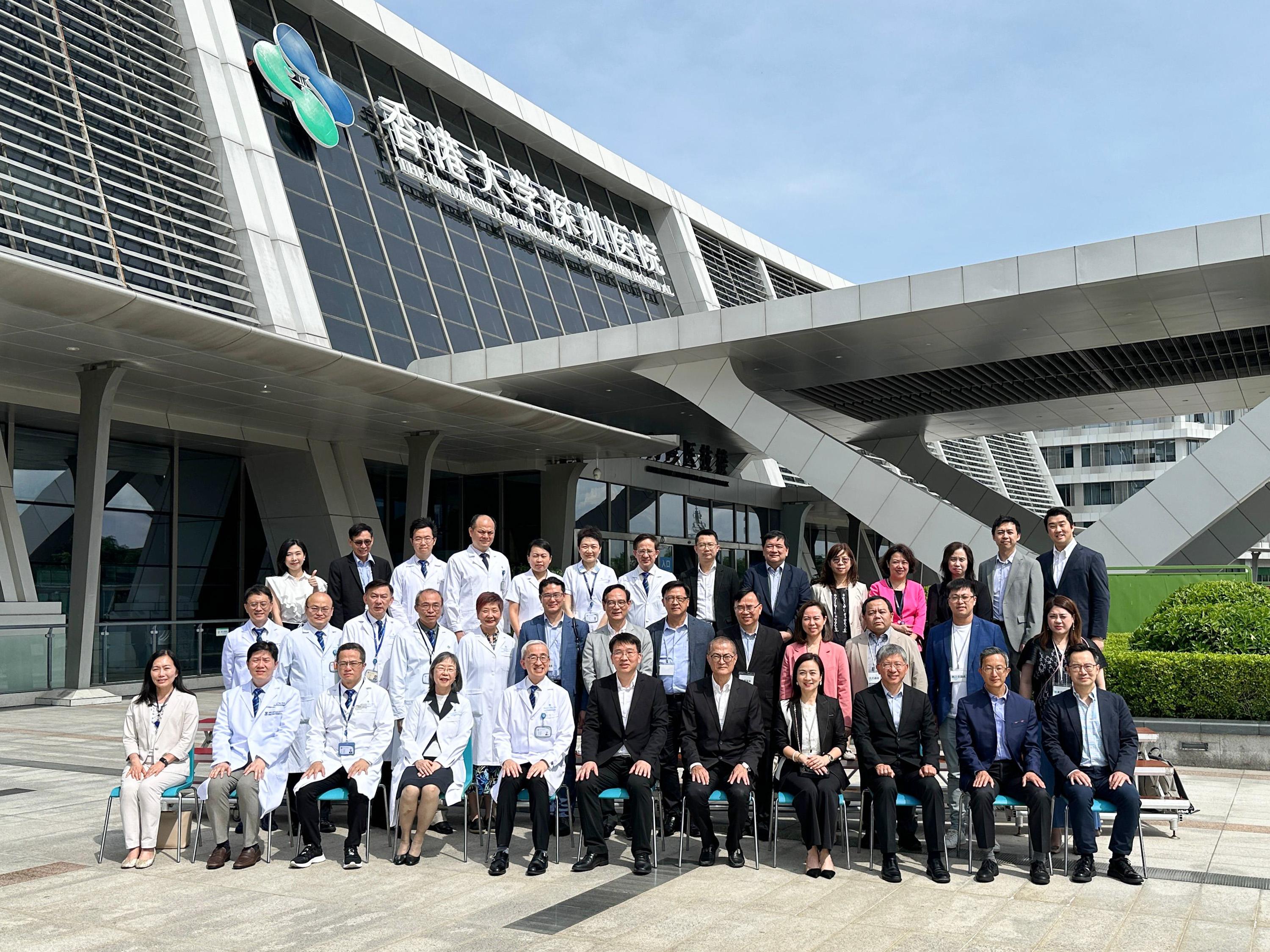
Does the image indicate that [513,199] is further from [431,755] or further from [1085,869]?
[1085,869]

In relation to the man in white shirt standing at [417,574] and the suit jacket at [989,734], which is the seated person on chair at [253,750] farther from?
the suit jacket at [989,734]

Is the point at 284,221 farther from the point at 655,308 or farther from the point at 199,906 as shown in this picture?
the point at 199,906

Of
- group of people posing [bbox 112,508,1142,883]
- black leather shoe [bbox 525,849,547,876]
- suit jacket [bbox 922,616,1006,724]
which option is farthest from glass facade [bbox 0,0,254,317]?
suit jacket [bbox 922,616,1006,724]

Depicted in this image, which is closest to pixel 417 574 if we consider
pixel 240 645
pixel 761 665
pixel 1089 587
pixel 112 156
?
pixel 240 645

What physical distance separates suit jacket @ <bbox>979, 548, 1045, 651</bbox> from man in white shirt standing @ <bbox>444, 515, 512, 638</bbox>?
4.08 metres

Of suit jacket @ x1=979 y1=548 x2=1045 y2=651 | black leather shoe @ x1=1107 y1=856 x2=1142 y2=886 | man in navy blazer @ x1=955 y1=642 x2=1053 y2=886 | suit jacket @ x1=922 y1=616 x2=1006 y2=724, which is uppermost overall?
suit jacket @ x1=979 y1=548 x2=1045 y2=651

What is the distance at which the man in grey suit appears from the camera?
8602 mm

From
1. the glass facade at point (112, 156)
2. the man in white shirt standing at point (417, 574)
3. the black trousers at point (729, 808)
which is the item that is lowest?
the black trousers at point (729, 808)

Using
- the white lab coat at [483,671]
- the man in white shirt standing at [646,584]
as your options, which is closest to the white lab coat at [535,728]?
the white lab coat at [483,671]

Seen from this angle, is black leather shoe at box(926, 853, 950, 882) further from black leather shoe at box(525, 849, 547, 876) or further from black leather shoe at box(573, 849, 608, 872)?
black leather shoe at box(525, 849, 547, 876)

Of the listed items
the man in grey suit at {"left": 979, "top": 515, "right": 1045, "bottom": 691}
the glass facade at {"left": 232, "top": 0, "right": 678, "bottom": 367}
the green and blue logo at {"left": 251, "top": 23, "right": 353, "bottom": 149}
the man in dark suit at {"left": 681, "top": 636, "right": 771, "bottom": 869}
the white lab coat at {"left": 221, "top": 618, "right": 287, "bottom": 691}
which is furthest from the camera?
the green and blue logo at {"left": 251, "top": 23, "right": 353, "bottom": 149}

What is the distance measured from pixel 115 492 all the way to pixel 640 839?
52.5 feet

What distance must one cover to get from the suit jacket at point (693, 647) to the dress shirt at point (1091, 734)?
2.55 m

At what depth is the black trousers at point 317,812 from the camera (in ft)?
23.3
